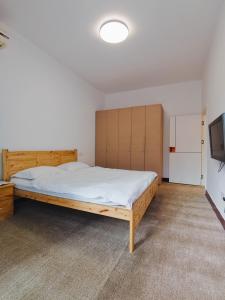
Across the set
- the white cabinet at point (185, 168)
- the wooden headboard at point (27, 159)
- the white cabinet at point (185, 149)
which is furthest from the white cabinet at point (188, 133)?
the wooden headboard at point (27, 159)

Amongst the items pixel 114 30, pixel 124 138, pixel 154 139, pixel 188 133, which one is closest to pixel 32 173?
pixel 114 30

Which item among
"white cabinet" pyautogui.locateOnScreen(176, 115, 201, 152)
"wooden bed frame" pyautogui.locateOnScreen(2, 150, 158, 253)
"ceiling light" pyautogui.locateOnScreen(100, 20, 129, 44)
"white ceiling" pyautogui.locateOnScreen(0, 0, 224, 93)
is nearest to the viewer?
"wooden bed frame" pyautogui.locateOnScreen(2, 150, 158, 253)

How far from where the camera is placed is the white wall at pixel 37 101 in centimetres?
264

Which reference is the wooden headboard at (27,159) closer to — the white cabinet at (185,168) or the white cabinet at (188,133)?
the white cabinet at (185,168)

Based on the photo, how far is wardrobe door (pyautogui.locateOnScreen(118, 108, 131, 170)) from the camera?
4.75 metres

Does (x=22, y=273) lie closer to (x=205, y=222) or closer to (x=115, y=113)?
(x=205, y=222)

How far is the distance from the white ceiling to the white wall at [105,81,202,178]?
0.68 m

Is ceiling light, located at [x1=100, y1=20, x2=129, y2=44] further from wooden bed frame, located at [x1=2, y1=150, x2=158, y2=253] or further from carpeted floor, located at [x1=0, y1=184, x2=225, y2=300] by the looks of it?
carpeted floor, located at [x1=0, y1=184, x2=225, y2=300]

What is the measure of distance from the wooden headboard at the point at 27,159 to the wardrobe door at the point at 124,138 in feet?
5.63

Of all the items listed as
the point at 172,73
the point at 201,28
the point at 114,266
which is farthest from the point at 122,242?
the point at 172,73

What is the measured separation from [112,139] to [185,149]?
2.17 metres

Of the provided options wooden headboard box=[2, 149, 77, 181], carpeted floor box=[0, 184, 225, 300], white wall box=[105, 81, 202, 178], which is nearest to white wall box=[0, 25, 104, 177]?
wooden headboard box=[2, 149, 77, 181]

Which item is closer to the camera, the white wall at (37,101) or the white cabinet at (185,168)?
the white wall at (37,101)

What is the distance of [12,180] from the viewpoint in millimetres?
2561
